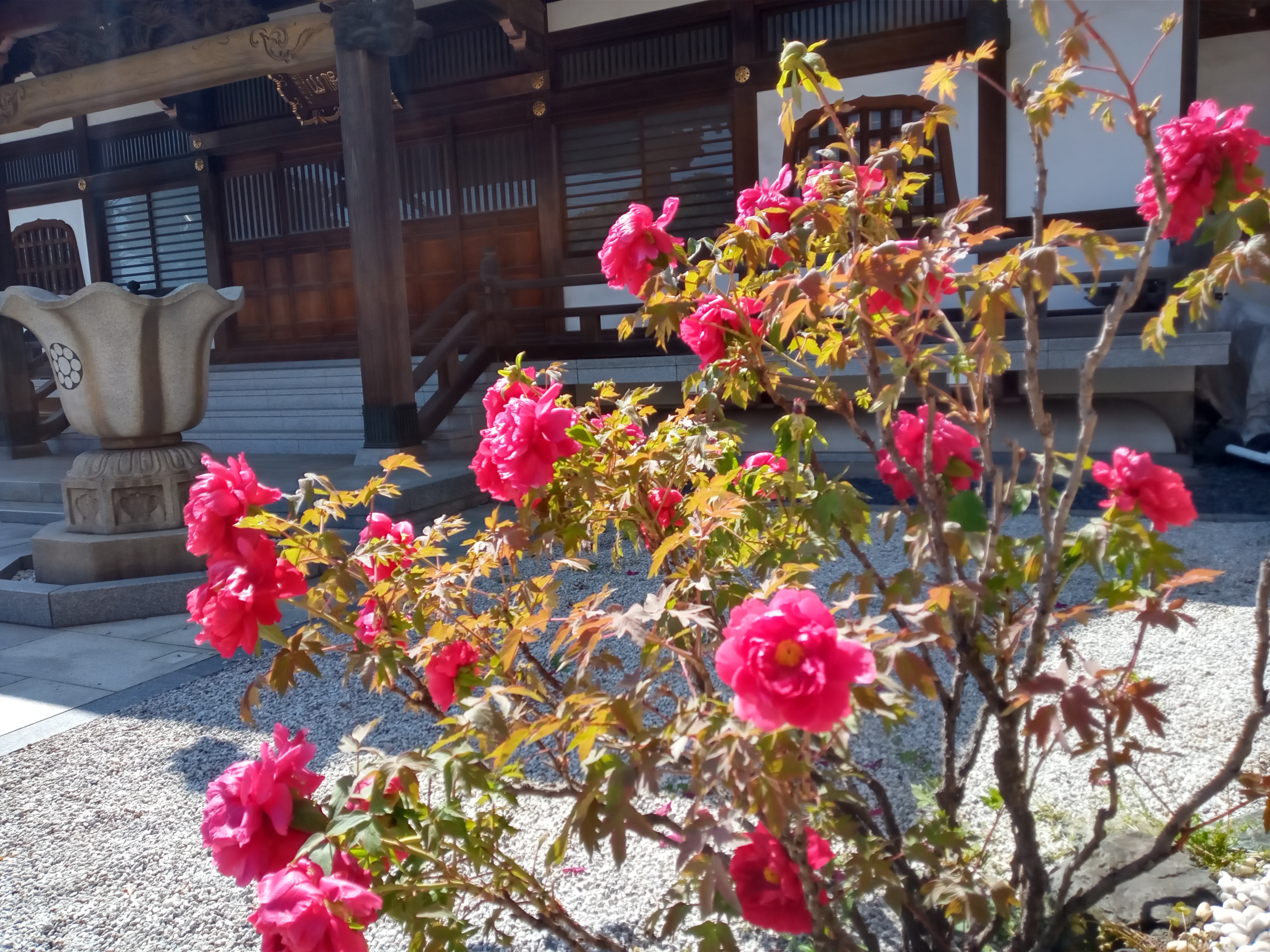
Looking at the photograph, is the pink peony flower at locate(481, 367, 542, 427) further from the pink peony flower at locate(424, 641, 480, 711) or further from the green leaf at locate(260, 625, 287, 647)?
the green leaf at locate(260, 625, 287, 647)

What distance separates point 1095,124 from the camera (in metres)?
6.73

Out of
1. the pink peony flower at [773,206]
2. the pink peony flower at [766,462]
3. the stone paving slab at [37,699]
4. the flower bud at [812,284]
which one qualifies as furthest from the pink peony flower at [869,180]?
the stone paving slab at [37,699]

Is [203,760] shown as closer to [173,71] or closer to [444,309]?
[444,309]

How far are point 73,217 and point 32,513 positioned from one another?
22.2 feet

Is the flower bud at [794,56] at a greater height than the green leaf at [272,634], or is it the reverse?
the flower bud at [794,56]

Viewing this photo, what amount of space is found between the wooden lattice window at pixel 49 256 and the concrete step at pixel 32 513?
599cm

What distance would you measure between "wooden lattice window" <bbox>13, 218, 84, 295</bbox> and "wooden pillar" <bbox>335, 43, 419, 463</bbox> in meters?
7.40

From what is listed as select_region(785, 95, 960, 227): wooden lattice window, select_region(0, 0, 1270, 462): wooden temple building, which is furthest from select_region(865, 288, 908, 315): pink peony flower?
select_region(785, 95, 960, 227): wooden lattice window

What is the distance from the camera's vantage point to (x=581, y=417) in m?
1.82

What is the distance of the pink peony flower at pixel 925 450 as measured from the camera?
1.37m

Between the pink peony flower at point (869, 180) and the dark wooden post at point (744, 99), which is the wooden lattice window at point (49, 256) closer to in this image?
the dark wooden post at point (744, 99)

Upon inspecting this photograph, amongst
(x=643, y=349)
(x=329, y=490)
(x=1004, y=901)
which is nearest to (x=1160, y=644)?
(x=1004, y=901)

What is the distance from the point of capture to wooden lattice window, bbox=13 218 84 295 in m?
11.9

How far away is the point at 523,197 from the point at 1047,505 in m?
8.53
